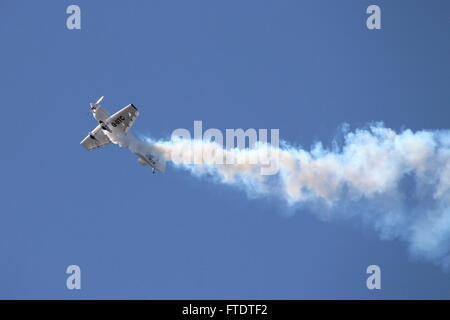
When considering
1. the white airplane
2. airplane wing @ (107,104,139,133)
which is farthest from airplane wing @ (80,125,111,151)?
airplane wing @ (107,104,139,133)

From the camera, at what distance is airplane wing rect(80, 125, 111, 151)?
8275 cm

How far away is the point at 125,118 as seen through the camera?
79812 mm

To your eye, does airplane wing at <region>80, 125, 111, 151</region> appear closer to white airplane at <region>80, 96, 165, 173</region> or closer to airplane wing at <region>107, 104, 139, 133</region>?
white airplane at <region>80, 96, 165, 173</region>

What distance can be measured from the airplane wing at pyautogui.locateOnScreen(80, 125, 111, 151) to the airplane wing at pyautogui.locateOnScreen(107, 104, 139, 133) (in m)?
3.22

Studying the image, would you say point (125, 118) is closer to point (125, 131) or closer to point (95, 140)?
point (125, 131)

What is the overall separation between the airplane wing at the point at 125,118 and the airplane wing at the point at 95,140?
3221mm

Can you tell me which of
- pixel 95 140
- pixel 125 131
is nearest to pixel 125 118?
pixel 125 131

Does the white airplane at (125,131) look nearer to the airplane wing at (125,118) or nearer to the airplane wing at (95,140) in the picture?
the airplane wing at (125,118)

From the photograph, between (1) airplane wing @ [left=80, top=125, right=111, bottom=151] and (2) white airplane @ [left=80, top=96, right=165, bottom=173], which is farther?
(1) airplane wing @ [left=80, top=125, right=111, bottom=151]

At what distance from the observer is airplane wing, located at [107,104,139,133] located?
260 ft

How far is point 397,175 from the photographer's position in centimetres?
7869

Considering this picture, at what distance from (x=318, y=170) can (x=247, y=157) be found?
5.25 metres

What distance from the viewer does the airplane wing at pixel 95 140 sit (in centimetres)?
8275
